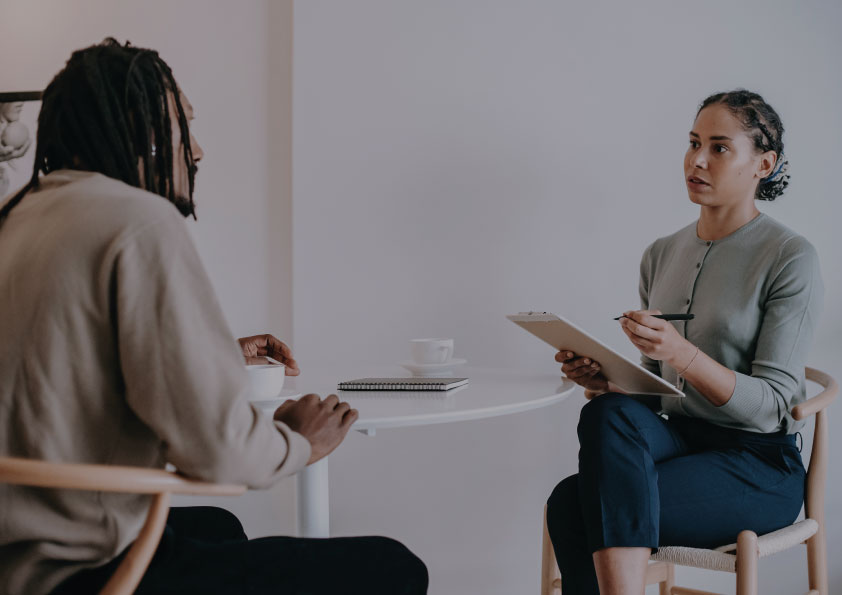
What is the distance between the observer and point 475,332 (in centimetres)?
224

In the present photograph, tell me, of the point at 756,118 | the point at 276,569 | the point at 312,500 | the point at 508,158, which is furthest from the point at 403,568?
the point at 508,158

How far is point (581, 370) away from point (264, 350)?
662 millimetres

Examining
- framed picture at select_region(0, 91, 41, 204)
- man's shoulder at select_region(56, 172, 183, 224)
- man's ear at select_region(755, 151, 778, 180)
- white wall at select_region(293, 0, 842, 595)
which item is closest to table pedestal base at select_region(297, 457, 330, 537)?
man's shoulder at select_region(56, 172, 183, 224)

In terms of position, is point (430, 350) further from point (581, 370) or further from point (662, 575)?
point (662, 575)

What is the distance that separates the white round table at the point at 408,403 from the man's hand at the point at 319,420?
0.15ft

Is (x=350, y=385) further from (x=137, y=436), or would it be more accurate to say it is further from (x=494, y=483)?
(x=494, y=483)

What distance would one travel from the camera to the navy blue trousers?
133 cm

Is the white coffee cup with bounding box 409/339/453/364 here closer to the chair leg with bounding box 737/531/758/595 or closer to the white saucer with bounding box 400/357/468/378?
the white saucer with bounding box 400/357/468/378

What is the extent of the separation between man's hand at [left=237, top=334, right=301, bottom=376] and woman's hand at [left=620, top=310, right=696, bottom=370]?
0.67 meters

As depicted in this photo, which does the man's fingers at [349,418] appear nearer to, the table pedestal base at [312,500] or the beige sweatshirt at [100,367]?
the beige sweatshirt at [100,367]

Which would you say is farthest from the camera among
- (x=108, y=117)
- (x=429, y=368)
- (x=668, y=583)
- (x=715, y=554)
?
(x=668, y=583)

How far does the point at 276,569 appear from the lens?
931 millimetres

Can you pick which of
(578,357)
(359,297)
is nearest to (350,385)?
(578,357)

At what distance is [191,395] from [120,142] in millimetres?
346
